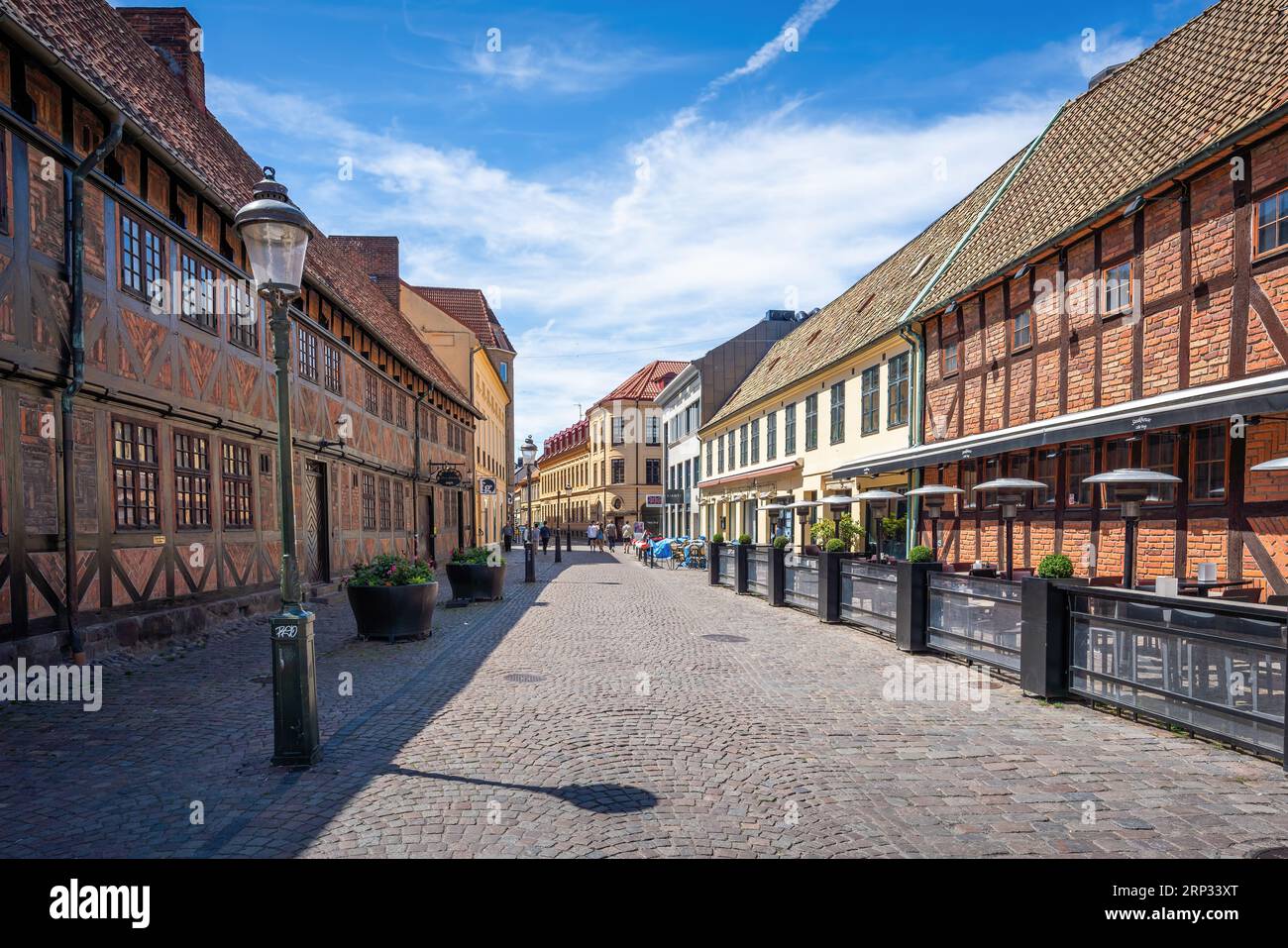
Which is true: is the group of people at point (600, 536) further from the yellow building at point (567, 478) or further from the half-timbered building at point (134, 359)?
the half-timbered building at point (134, 359)

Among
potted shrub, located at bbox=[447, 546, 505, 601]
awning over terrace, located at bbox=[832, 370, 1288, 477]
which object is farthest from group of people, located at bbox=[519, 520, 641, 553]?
awning over terrace, located at bbox=[832, 370, 1288, 477]

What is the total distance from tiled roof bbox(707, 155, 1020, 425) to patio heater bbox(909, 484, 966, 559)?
4017 mm

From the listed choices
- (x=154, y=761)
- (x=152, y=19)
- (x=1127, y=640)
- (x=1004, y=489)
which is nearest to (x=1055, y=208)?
(x=1004, y=489)

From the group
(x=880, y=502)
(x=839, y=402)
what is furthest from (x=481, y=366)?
(x=880, y=502)

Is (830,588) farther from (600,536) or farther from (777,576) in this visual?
(600,536)

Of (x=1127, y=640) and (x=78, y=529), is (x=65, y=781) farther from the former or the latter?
(x=1127, y=640)

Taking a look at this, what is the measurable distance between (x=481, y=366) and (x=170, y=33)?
83.7 feet

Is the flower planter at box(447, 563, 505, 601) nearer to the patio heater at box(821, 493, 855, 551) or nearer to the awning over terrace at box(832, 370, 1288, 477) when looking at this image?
the patio heater at box(821, 493, 855, 551)

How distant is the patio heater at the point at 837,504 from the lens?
17156mm

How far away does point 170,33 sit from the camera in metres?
14.1

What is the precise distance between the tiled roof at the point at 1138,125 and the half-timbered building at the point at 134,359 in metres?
12.7

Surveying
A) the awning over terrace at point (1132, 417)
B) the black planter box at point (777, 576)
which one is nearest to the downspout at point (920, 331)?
the awning over terrace at point (1132, 417)

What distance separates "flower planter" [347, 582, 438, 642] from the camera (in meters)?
10.0
